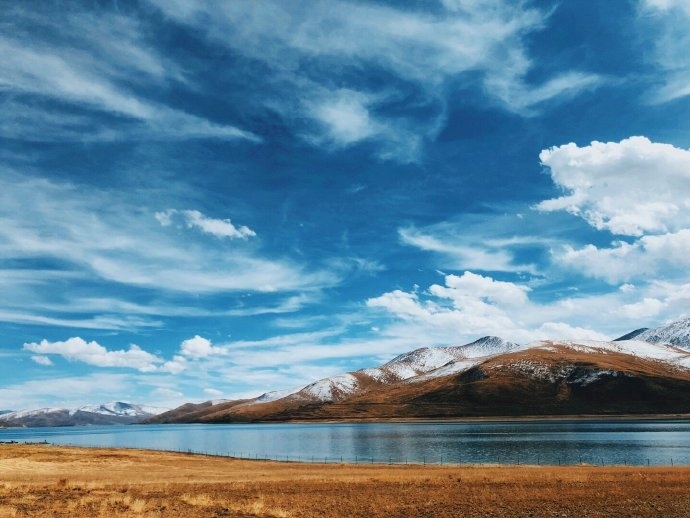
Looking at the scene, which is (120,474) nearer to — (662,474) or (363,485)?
(363,485)

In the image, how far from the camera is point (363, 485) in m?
46.7

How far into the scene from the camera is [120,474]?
59594 mm

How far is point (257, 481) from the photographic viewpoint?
5153 cm

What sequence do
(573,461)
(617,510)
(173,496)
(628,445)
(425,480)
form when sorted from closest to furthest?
(617,510) < (173,496) < (425,480) < (573,461) < (628,445)

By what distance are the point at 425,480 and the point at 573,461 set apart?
46626 mm

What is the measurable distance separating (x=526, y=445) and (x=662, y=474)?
70.8 metres

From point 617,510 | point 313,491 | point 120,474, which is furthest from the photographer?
point 120,474

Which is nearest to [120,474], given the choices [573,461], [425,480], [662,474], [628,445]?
[425,480]

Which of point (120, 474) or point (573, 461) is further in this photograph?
point (573, 461)

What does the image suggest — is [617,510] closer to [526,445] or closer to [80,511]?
[80,511]

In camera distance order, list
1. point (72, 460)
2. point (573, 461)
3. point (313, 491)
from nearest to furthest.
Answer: point (313, 491), point (72, 460), point (573, 461)

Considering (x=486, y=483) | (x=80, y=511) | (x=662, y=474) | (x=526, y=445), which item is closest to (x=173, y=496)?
(x=80, y=511)

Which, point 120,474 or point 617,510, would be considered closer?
point 617,510

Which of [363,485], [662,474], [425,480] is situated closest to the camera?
[363,485]
